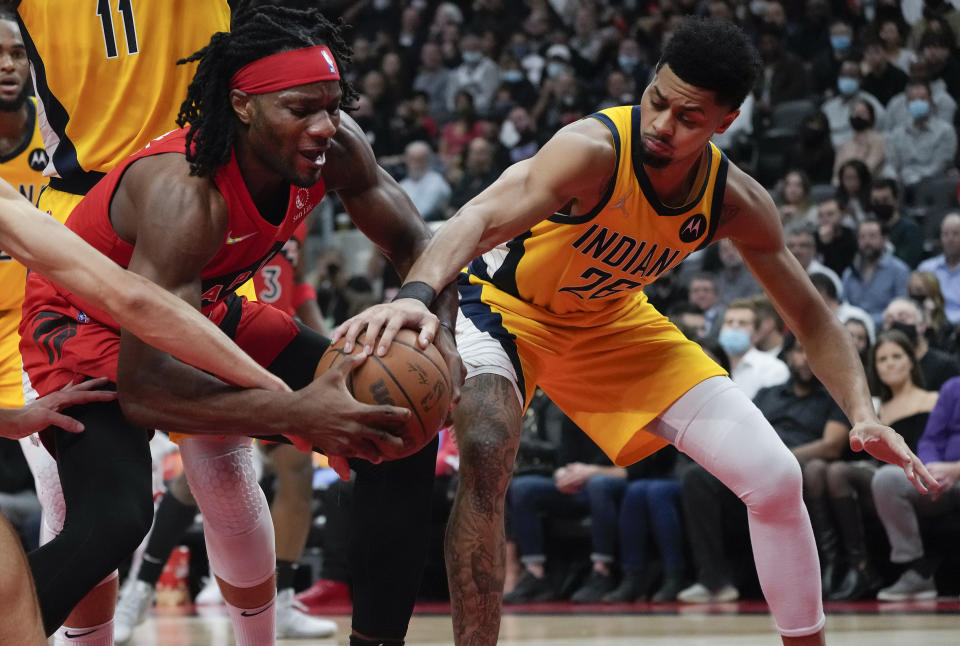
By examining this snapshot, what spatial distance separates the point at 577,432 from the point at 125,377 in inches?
199

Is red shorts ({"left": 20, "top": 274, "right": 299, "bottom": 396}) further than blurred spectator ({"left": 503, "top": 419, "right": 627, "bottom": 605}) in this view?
No

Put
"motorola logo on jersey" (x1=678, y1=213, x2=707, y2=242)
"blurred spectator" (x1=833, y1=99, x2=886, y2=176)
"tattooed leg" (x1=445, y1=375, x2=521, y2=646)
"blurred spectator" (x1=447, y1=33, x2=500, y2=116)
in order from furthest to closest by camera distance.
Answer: "blurred spectator" (x1=447, y1=33, x2=500, y2=116), "blurred spectator" (x1=833, y1=99, x2=886, y2=176), "motorola logo on jersey" (x1=678, y1=213, x2=707, y2=242), "tattooed leg" (x1=445, y1=375, x2=521, y2=646)

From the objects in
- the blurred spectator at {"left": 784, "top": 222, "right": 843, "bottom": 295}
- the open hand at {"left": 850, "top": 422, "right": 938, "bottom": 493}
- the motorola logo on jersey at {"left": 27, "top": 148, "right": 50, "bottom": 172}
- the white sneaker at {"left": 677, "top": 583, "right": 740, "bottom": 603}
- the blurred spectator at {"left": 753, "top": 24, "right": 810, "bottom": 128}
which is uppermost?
the motorola logo on jersey at {"left": 27, "top": 148, "right": 50, "bottom": 172}

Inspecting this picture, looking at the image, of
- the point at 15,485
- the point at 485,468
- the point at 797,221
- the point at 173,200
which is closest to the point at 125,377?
the point at 173,200

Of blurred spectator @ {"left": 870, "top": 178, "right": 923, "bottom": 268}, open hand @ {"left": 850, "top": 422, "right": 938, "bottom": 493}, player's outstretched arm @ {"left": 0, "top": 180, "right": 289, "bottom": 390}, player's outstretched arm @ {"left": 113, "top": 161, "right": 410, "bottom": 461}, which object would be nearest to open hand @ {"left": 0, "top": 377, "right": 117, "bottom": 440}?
player's outstretched arm @ {"left": 113, "top": 161, "right": 410, "bottom": 461}

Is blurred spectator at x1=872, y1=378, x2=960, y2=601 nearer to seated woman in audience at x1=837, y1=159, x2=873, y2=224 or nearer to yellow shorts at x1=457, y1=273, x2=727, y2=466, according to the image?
yellow shorts at x1=457, y1=273, x2=727, y2=466

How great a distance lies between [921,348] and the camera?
7.66m

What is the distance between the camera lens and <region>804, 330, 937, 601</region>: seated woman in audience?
7.23m

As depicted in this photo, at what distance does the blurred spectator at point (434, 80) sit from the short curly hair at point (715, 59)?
12.5 m

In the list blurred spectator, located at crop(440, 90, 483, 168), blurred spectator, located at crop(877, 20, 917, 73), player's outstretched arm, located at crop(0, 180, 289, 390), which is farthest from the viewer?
blurred spectator, located at crop(440, 90, 483, 168)

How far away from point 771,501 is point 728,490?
3694 millimetres

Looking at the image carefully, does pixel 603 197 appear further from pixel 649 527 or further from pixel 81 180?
pixel 649 527

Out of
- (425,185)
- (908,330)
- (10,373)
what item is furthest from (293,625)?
(425,185)

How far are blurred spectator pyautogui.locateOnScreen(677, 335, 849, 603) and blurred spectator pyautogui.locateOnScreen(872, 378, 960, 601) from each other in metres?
0.44
